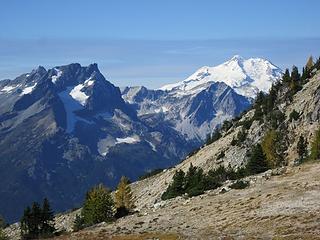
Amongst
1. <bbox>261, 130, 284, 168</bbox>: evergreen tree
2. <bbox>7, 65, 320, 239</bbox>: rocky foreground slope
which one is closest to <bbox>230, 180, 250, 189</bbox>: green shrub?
<bbox>7, 65, 320, 239</bbox>: rocky foreground slope

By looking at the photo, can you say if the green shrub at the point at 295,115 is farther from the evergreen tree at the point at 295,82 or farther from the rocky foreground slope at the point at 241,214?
the rocky foreground slope at the point at 241,214

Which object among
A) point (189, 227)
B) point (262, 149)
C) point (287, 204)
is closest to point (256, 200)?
point (287, 204)

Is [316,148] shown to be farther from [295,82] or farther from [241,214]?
[295,82]

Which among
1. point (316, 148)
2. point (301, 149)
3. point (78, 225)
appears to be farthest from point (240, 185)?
point (301, 149)

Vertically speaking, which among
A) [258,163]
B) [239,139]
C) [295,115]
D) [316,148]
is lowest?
[258,163]

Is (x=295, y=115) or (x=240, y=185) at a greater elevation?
(x=295, y=115)

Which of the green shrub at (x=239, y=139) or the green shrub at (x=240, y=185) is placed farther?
the green shrub at (x=239, y=139)

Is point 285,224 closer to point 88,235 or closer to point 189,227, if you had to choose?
point 189,227

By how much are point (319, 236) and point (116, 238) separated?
75.9 ft

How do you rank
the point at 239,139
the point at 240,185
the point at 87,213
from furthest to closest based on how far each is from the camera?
the point at 239,139 < the point at 87,213 < the point at 240,185

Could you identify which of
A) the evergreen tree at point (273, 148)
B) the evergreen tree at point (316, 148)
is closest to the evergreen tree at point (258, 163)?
the evergreen tree at point (273, 148)

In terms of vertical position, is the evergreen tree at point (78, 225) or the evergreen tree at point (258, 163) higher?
the evergreen tree at point (258, 163)

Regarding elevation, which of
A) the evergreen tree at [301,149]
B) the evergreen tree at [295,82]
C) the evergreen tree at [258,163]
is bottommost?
the evergreen tree at [258,163]

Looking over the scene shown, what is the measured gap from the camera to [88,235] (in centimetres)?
6569
